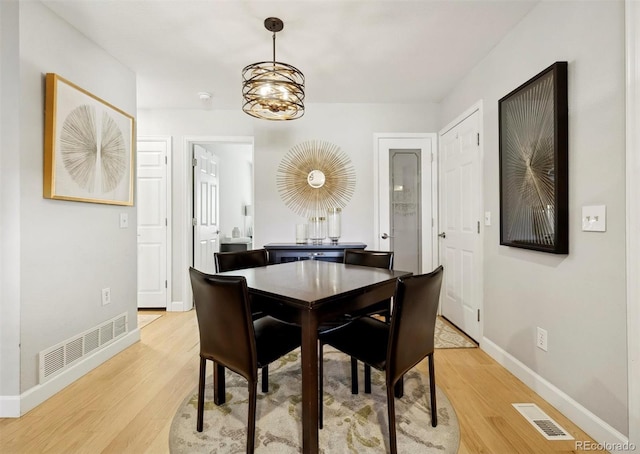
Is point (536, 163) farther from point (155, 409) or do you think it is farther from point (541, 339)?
point (155, 409)

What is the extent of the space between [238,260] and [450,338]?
2.03 m

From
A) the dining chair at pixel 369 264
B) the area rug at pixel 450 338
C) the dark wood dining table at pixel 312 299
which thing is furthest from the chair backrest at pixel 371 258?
the area rug at pixel 450 338

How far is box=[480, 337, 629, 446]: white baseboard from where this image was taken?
139 centimetres

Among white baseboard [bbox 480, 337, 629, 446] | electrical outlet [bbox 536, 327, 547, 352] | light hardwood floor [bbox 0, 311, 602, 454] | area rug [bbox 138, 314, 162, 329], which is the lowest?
light hardwood floor [bbox 0, 311, 602, 454]

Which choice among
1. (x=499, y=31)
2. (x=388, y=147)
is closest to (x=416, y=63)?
(x=499, y=31)

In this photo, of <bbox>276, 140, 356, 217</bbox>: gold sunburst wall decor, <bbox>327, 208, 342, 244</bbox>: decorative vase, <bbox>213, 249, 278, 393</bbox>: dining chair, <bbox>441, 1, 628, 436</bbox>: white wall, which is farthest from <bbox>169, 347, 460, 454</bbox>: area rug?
<bbox>276, 140, 356, 217</bbox>: gold sunburst wall decor

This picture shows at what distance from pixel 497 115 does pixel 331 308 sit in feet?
6.66

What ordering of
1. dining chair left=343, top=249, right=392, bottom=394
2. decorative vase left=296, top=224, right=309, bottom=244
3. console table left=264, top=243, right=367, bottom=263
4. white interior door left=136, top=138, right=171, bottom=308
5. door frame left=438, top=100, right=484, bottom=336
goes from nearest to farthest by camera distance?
dining chair left=343, top=249, right=392, bottom=394 → door frame left=438, top=100, right=484, bottom=336 → console table left=264, top=243, right=367, bottom=263 → decorative vase left=296, top=224, right=309, bottom=244 → white interior door left=136, top=138, right=171, bottom=308

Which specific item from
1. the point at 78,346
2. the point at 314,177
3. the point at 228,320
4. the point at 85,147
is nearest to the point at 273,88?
the point at 228,320

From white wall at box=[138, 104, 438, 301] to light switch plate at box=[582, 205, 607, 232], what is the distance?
211 cm

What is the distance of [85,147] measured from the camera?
2.12 m

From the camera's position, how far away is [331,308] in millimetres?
1276

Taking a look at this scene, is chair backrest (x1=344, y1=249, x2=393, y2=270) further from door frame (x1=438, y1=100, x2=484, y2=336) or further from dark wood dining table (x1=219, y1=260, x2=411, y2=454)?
door frame (x1=438, y1=100, x2=484, y2=336)

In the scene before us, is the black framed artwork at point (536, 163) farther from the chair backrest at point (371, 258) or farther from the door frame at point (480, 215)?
the chair backrest at point (371, 258)
